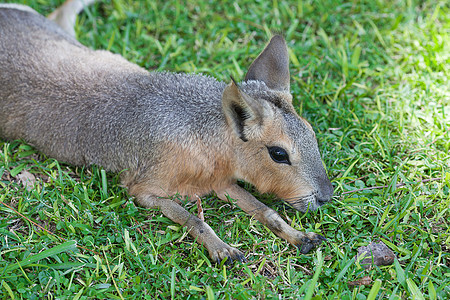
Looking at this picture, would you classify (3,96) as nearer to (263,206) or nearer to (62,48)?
(62,48)

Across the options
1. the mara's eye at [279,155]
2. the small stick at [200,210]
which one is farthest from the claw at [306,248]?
the small stick at [200,210]

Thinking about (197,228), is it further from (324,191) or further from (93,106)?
(93,106)

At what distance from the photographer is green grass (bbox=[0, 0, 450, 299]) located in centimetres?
317

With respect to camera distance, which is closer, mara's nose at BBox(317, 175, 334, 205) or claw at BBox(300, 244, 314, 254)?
claw at BBox(300, 244, 314, 254)

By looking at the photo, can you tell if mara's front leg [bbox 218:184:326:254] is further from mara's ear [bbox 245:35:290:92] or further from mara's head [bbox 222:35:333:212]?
mara's ear [bbox 245:35:290:92]

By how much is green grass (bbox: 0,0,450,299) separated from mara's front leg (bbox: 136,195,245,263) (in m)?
0.07

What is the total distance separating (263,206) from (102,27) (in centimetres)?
312

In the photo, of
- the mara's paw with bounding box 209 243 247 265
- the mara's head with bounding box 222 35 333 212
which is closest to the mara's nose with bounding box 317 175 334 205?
the mara's head with bounding box 222 35 333 212

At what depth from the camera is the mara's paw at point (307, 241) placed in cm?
343

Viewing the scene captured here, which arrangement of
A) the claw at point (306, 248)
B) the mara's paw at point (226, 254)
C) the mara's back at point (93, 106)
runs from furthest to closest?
the mara's back at point (93, 106) < the claw at point (306, 248) < the mara's paw at point (226, 254)

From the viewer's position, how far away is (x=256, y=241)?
351 cm

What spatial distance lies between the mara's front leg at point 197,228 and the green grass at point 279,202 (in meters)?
0.07

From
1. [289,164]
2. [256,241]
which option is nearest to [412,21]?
[289,164]

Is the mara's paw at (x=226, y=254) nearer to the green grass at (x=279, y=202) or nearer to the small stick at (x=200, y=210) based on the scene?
the green grass at (x=279, y=202)
